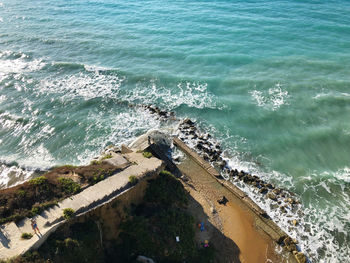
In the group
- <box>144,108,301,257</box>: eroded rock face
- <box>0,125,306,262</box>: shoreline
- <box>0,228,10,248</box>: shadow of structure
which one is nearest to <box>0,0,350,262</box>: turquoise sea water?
<box>144,108,301,257</box>: eroded rock face

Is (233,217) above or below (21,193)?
below

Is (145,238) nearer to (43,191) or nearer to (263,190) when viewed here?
(43,191)

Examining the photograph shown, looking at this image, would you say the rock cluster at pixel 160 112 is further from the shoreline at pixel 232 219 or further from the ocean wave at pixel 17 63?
the ocean wave at pixel 17 63

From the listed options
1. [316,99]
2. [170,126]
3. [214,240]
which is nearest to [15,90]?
[170,126]

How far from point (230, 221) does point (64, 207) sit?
45.2 ft

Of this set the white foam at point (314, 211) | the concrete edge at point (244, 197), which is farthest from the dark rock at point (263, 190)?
the concrete edge at point (244, 197)

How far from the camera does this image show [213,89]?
38.4 m

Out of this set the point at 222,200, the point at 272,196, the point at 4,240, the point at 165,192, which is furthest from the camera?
Answer: the point at 272,196

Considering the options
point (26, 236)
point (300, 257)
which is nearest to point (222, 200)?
point (300, 257)

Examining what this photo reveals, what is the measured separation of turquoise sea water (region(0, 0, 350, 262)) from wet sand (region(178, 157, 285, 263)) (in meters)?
2.99

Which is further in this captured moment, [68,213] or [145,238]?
[145,238]

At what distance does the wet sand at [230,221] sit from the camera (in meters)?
18.8

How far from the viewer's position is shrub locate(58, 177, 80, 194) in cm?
1689

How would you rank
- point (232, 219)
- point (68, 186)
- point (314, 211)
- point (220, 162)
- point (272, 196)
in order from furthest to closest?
1. point (220, 162)
2. point (272, 196)
3. point (314, 211)
4. point (232, 219)
5. point (68, 186)
